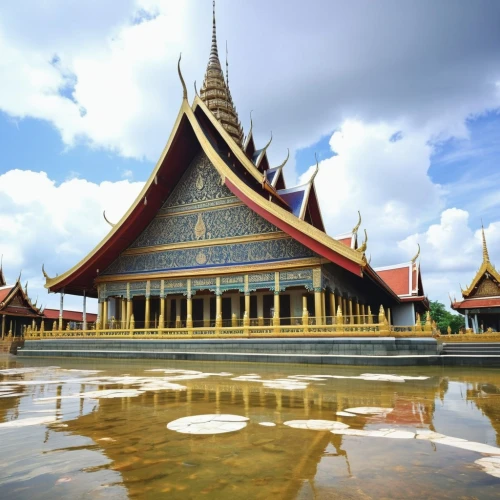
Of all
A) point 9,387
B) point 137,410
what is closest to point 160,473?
point 137,410

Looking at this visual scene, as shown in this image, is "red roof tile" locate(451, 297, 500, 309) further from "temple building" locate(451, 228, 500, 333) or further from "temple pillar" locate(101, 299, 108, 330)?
"temple pillar" locate(101, 299, 108, 330)

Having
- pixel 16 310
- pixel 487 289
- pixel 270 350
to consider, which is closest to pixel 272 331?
pixel 270 350

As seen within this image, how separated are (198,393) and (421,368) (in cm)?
600

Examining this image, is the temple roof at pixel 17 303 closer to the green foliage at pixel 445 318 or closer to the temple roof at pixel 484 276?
the temple roof at pixel 484 276

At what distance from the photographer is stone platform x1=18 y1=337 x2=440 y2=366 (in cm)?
995

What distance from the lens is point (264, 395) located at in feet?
16.1

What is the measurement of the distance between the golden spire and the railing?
11187 millimetres

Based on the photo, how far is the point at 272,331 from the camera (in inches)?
473

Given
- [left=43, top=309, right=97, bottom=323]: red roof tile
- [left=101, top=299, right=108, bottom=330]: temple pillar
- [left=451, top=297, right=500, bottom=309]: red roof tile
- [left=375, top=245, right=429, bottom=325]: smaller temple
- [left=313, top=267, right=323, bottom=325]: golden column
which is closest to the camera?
[left=313, top=267, right=323, bottom=325]: golden column

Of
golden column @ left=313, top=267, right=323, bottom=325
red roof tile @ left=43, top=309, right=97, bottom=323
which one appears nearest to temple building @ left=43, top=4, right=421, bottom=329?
golden column @ left=313, top=267, right=323, bottom=325

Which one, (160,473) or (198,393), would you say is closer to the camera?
(160,473)

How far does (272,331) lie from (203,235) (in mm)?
4754

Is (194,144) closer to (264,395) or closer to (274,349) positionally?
(274,349)

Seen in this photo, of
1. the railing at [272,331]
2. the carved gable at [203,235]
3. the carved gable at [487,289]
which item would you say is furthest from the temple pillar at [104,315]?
the carved gable at [487,289]
